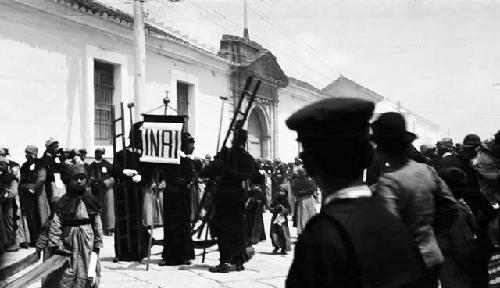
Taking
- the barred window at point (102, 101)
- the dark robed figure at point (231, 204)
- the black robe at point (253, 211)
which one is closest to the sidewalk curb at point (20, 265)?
the dark robed figure at point (231, 204)

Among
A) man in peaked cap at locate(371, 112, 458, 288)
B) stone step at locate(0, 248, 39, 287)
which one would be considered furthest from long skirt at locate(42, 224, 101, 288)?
man in peaked cap at locate(371, 112, 458, 288)

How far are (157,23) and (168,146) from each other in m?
9.00

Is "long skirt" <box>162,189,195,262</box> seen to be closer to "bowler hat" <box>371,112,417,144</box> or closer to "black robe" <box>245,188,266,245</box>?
"black robe" <box>245,188,266,245</box>

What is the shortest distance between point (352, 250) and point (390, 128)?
1.71 metres

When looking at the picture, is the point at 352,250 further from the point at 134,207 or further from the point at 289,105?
the point at 289,105

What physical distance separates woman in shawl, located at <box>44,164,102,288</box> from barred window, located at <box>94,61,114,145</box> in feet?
22.1

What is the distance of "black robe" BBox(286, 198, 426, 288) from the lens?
57.3 inches

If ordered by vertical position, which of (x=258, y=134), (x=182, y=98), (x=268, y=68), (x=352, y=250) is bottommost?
(x=352, y=250)

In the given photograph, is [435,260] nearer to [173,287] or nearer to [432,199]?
[432,199]

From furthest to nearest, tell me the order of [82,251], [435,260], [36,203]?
[36,203], [82,251], [435,260]

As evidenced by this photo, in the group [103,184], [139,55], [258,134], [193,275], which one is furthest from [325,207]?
[258,134]

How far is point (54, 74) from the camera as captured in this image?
10703mm

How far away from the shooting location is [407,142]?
3.18 metres

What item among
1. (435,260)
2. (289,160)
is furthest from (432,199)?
(289,160)
